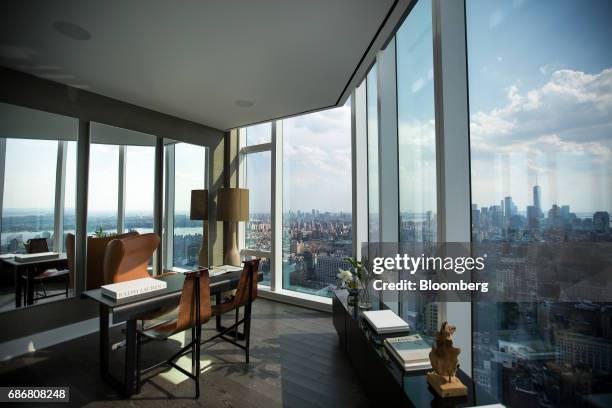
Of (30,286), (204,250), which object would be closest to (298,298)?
(204,250)

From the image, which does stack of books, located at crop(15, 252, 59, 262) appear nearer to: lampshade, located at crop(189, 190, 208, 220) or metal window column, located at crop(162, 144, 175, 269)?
metal window column, located at crop(162, 144, 175, 269)

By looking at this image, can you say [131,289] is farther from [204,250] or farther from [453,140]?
[204,250]

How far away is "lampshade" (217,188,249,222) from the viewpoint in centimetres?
446

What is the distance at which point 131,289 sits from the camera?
2238 mm

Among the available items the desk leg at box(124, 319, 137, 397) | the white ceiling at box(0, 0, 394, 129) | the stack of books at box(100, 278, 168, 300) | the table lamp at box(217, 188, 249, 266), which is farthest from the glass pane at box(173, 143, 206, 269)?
the desk leg at box(124, 319, 137, 397)

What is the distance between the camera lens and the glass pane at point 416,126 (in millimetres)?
2252

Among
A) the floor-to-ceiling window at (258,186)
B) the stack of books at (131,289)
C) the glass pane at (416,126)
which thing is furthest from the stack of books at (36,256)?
the glass pane at (416,126)

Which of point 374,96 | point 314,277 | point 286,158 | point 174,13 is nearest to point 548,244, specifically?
point 374,96

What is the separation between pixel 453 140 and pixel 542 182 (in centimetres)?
65

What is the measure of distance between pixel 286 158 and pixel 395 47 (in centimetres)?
246

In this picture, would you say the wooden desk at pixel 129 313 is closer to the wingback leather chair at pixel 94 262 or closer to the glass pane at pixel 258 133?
the wingback leather chair at pixel 94 262

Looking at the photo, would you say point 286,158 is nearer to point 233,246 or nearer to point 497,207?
point 233,246

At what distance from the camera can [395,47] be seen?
111 inches

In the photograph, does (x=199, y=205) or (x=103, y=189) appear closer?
(x=103, y=189)
